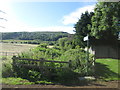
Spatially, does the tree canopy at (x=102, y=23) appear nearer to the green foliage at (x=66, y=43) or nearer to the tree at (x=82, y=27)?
the tree at (x=82, y=27)

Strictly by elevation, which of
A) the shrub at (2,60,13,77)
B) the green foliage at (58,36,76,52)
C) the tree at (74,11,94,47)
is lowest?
the shrub at (2,60,13,77)

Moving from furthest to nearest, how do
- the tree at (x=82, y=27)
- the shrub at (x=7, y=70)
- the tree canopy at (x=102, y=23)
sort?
the tree at (x=82, y=27), the tree canopy at (x=102, y=23), the shrub at (x=7, y=70)

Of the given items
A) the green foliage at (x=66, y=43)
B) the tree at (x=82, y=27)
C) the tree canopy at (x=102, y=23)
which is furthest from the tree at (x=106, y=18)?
the green foliage at (x=66, y=43)

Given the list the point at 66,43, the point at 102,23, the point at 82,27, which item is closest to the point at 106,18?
the point at 102,23

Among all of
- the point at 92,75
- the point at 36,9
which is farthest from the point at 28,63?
the point at 92,75

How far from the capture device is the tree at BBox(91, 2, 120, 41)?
32.4 ft

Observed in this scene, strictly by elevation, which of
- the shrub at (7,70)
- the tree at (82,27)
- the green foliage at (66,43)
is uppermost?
the tree at (82,27)

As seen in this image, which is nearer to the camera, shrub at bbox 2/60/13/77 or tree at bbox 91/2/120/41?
shrub at bbox 2/60/13/77

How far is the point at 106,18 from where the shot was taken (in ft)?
34.6

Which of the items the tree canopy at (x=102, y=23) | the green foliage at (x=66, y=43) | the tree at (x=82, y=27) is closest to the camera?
the tree canopy at (x=102, y=23)

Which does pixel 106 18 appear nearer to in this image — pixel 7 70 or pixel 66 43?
pixel 66 43

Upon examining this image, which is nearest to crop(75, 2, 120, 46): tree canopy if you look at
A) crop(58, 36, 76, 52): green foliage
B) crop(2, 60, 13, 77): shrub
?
crop(58, 36, 76, 52): green foliage

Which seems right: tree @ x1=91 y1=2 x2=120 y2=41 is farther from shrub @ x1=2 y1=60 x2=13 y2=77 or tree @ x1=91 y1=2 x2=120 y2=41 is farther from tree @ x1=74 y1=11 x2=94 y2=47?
shrub @ x1=2 y1=60 x2=13 y2=77

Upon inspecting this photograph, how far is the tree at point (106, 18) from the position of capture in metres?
9.87
